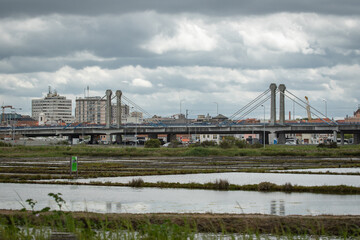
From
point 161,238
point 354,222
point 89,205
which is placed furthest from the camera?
point 89,205

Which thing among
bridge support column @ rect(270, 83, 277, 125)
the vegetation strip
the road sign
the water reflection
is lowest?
the water reflection

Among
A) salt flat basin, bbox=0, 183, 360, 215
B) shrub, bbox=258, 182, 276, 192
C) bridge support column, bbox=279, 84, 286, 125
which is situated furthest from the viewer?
bridge support column, bbox=279, 84, 286, 125

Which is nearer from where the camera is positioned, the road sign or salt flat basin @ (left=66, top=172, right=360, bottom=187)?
salt flat basin @ (left=66, top=172, right=360, bottom=187)

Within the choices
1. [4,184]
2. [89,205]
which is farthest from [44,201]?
[4,184]

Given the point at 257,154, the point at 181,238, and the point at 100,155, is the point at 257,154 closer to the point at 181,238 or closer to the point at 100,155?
the point at 100,155

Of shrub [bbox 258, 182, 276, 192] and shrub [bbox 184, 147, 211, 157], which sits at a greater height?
shrub [bbox 184, 147, 211, 157]

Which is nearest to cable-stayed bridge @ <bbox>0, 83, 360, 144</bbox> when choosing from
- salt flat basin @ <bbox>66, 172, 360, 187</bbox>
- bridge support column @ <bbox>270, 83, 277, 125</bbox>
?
bridge support column @ <bbox>270, 83, 277, 125</bbox>

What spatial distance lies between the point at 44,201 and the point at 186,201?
25.3 ft

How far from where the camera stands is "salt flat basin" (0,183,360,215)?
28016 mm

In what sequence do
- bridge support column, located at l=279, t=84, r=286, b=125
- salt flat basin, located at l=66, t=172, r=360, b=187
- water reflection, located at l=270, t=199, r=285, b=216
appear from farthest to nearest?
bridge support column, located at l=279, t=84, r=286, b=125 → salt flat basin, located at l=66, t=172, r=360, b=187 → water reflection, located at l=270, t=199, r=285, b=216

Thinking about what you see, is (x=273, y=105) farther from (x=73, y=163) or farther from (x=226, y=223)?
(x=226, y=223)

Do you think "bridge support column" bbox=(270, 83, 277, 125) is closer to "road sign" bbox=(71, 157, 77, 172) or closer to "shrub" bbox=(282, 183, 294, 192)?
"road sign" bbox=(71, 157, 77, 172)

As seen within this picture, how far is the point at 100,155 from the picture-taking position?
Answer: 9675 centimetres

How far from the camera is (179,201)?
31766mm
